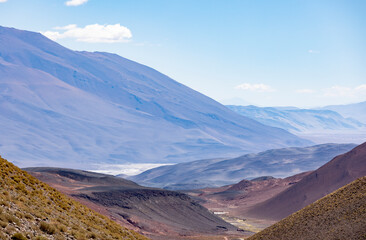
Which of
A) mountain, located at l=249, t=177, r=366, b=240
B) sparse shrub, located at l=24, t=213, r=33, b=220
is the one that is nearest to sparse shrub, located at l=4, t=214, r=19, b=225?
sparse shrub, located at l=24, t=213, r=33, b=220

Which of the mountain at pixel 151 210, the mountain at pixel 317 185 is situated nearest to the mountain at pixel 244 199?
the mountain at pixel 317 185

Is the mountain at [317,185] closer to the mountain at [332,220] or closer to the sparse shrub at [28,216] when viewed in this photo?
the mountain at [332,220]

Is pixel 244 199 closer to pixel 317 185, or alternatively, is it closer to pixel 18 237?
pixel 317 185

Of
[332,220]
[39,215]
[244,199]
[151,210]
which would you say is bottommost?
[244,199]

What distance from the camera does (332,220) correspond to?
21.3 m

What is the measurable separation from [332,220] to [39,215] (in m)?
11.4

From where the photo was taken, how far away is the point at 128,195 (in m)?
55.4

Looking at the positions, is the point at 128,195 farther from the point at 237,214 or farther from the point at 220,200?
the point at 220,200

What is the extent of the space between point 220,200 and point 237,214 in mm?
24503

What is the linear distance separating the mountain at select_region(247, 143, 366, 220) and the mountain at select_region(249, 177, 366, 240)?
135 ft

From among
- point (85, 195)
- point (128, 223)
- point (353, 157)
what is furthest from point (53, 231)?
point (353, 157)

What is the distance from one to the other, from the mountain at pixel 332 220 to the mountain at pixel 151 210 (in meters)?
18.8

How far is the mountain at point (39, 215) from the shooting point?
1379 cm

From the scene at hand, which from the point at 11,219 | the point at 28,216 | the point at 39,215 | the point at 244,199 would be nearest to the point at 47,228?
the point at 28,216
